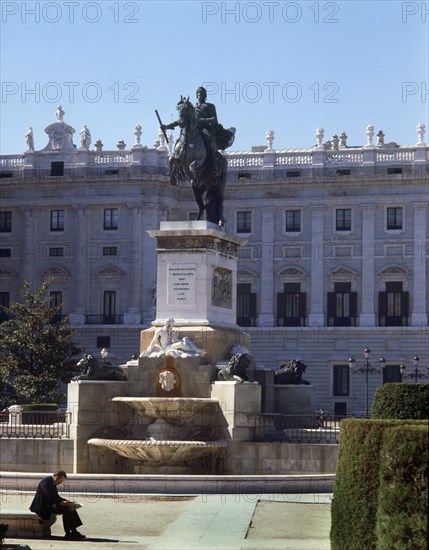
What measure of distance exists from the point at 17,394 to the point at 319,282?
26.5 m

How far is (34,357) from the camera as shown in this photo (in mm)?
73438

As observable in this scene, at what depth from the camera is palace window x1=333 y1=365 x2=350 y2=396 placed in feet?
294

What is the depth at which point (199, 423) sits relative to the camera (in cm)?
3634

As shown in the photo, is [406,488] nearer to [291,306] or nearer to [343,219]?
[291,306]

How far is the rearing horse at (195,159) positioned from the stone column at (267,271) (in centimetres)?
5254

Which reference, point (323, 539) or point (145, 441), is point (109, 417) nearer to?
point (145, 441)

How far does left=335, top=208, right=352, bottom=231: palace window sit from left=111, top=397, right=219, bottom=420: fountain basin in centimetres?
5718

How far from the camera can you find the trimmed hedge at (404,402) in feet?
90.5

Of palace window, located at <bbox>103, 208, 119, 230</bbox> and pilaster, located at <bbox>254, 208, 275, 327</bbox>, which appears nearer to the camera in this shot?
pilaster, located at <bbox>254, 208, 275, 327</bbox>

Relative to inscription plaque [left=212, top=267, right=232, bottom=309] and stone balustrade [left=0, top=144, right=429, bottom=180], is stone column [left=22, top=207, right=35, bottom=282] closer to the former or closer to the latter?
stone balustrade [left=0, top=144, right=429, bottom=180]

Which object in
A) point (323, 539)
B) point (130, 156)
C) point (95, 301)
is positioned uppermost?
point (130, 156)

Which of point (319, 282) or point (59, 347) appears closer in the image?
point (59, 347)

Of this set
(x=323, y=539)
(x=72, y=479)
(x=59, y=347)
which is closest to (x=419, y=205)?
(x=59, y=347)

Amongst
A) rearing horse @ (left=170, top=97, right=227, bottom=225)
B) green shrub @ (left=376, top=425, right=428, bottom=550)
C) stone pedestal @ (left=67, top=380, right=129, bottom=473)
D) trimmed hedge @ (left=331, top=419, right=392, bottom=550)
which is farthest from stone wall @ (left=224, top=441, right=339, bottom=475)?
green shrub @ (left=376, top=425, right=428, bottom=550)
